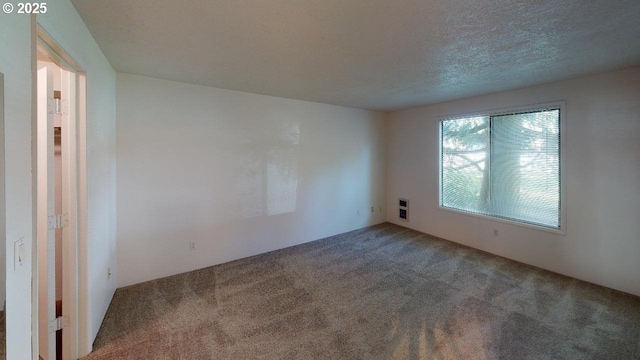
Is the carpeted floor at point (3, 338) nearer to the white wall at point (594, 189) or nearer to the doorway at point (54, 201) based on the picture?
the doorway at point (54, 201)

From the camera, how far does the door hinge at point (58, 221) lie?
1.79 m

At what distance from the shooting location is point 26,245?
43.3 inches

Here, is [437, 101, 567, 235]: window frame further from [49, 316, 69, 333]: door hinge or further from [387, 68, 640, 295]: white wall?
[49, 316, 69, 333]: door hinge

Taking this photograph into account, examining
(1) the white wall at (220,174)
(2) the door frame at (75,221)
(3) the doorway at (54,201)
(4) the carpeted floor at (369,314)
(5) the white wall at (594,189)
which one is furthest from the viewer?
(1) the white wall at (220,174)

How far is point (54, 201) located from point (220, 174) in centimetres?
184

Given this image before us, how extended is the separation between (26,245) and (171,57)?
2.06 meters

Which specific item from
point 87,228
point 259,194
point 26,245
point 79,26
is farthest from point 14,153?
point 259,194

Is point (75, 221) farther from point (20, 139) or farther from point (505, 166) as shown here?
point (505, 166)

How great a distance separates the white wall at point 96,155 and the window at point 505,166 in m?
4.98

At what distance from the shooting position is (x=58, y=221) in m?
1.84

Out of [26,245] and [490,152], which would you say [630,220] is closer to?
[490,152]

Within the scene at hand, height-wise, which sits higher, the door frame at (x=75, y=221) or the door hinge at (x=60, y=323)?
the door frame at (x=75, y=221)

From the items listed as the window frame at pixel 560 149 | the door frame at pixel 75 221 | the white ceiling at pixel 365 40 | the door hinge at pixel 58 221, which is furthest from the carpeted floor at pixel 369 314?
the white ceiling at pixel 365 40

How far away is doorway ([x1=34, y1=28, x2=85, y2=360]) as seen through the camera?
5.77 ft
